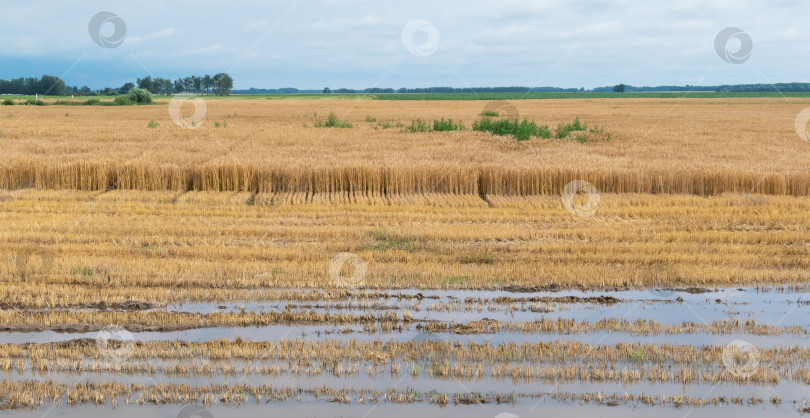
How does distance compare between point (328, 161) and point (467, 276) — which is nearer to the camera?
point (467, 276)

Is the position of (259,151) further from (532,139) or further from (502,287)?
(502,287)

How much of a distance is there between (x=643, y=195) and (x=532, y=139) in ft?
35.7

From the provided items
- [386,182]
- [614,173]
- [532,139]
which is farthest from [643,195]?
[532,139]

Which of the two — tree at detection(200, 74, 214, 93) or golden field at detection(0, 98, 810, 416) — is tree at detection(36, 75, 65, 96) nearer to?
tree at detection(200, 74, 214, 93)

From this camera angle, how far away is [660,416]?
691cm
